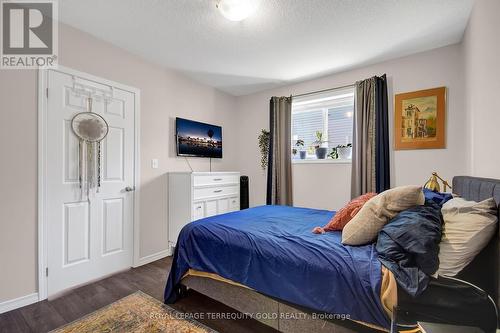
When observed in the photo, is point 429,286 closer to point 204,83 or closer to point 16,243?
point 16,243

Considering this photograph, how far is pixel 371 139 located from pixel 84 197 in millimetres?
3352

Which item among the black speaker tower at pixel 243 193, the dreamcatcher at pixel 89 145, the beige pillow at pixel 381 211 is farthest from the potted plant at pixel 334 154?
the dreamcatcher at pixel 89 145

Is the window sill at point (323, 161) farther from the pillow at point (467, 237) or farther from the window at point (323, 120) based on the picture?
the pillow at point (467, 237)

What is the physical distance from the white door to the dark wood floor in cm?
19

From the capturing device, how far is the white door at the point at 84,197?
2.20m

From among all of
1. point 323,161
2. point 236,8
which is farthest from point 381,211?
point 323,161

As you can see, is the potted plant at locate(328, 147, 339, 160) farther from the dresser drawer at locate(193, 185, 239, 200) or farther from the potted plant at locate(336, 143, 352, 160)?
Result: the dresser drawer at locate(193, 185, 239, 200)

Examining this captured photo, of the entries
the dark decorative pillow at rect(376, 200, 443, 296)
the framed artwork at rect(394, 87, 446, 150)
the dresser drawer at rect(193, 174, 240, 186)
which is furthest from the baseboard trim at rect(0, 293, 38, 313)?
the framed artwork at rect(394, 87, 446, 150)

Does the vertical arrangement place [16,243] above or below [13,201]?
below

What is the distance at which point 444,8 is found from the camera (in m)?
2.00

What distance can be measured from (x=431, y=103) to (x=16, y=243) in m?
4.33

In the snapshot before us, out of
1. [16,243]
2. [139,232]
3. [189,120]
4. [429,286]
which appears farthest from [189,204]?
[429,286]

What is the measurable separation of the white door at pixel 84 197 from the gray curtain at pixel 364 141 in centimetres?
282

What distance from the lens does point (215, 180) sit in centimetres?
337
